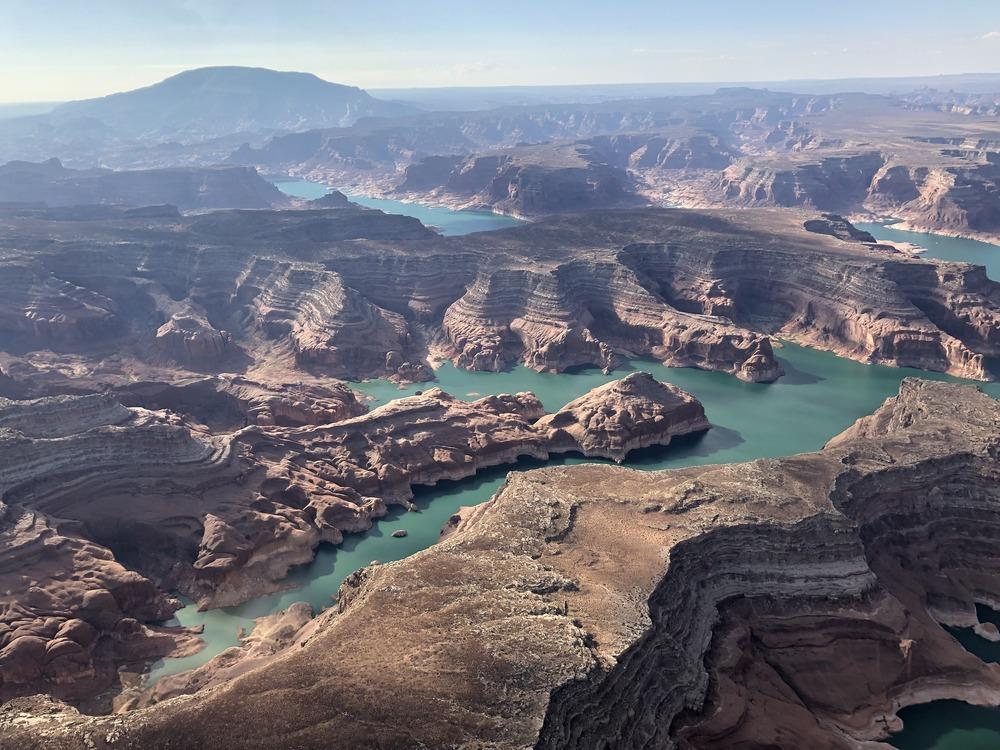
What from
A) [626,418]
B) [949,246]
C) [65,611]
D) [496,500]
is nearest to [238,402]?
[65,611]

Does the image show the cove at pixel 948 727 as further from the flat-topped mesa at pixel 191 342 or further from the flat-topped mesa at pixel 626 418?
the flat-topped mesa at pixel 191 342

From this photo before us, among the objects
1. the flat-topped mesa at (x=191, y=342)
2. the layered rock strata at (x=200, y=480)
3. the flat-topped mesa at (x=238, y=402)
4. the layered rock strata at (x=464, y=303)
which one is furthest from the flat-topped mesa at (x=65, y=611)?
the flat-topped mesa at (x=191, y=342)

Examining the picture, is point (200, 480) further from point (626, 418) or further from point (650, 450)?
point (650, 450)

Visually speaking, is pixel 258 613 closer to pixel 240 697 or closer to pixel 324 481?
pixel 324 481

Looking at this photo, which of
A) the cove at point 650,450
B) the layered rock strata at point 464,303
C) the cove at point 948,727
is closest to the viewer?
the cove at point 948,727

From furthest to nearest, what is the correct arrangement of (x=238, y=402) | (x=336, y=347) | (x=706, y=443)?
(x=336, y=347), (x=238, y=402), (x=706, y=443)

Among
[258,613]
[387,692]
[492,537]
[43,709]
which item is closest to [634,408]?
[492,537]

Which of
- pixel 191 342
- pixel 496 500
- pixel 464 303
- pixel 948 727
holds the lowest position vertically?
pixel 948 727
